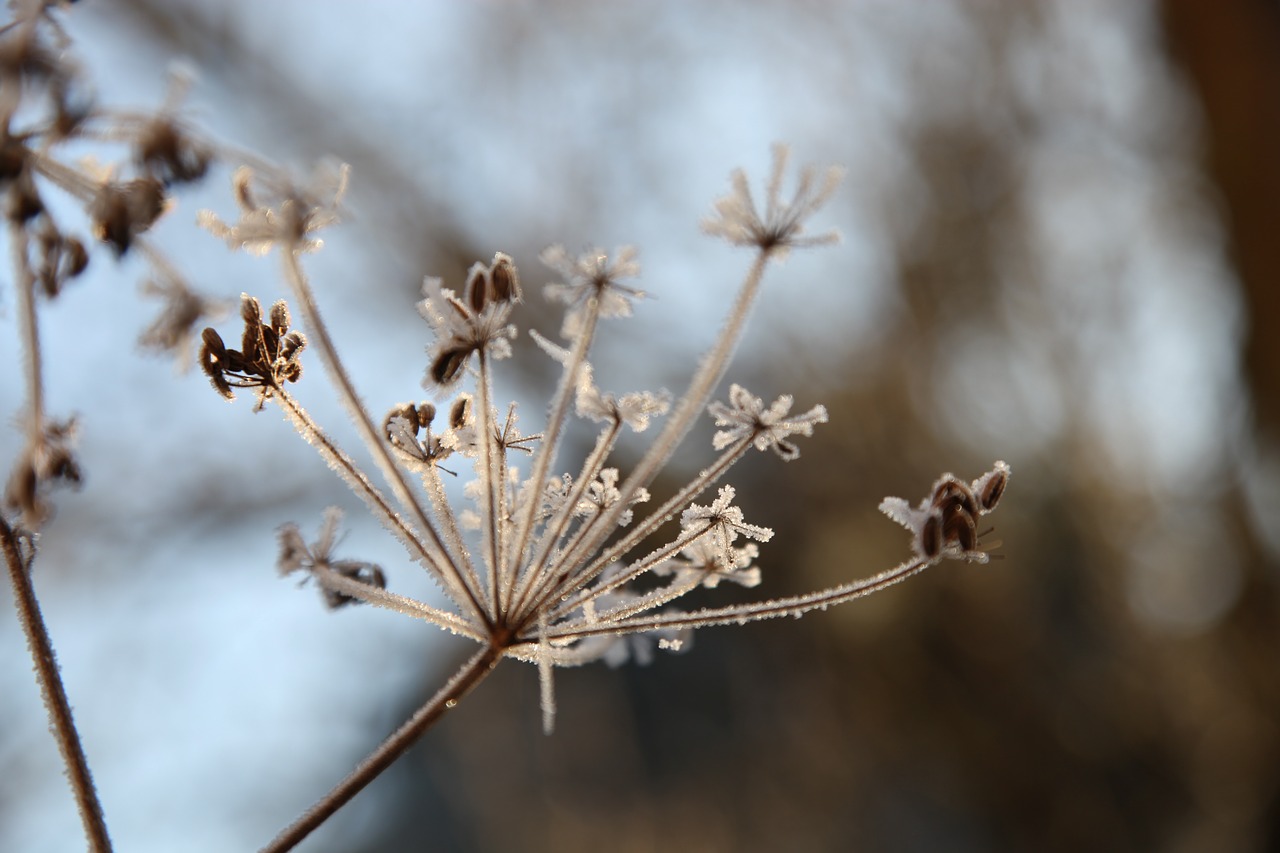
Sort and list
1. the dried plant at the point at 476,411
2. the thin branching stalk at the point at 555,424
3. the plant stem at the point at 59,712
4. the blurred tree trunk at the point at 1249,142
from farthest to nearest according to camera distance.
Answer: the blurred tree trunk at the point at 1249,142 < the thin branching stalk at the point at 555,424 < the dried plant at the point at 476,411 < the plant stem at the point at 59,712

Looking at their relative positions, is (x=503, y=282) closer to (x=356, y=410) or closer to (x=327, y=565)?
(x=356, y=410)

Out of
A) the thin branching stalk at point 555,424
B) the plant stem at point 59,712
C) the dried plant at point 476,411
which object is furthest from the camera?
the thin branching stalk at point 555,424

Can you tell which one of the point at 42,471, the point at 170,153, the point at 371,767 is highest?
the point at 170,153

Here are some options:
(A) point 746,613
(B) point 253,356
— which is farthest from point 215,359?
(A) point 746,613

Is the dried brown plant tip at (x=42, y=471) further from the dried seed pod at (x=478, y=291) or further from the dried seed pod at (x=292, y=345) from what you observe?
the dried seed pod at (x=478, y=291)

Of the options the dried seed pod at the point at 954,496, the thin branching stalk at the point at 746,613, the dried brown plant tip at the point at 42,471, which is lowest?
the thin branching stalk at the point at 746,613

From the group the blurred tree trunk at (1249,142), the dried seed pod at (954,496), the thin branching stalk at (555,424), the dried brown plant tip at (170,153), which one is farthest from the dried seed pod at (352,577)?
the blurred tree trunk at (1249,142)

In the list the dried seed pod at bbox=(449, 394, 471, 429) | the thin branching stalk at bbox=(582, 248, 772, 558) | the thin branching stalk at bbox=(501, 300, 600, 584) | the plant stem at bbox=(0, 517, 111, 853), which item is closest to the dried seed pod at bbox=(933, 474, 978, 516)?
the thin branching stalk at bbox=(582, 248, 772, 558)
